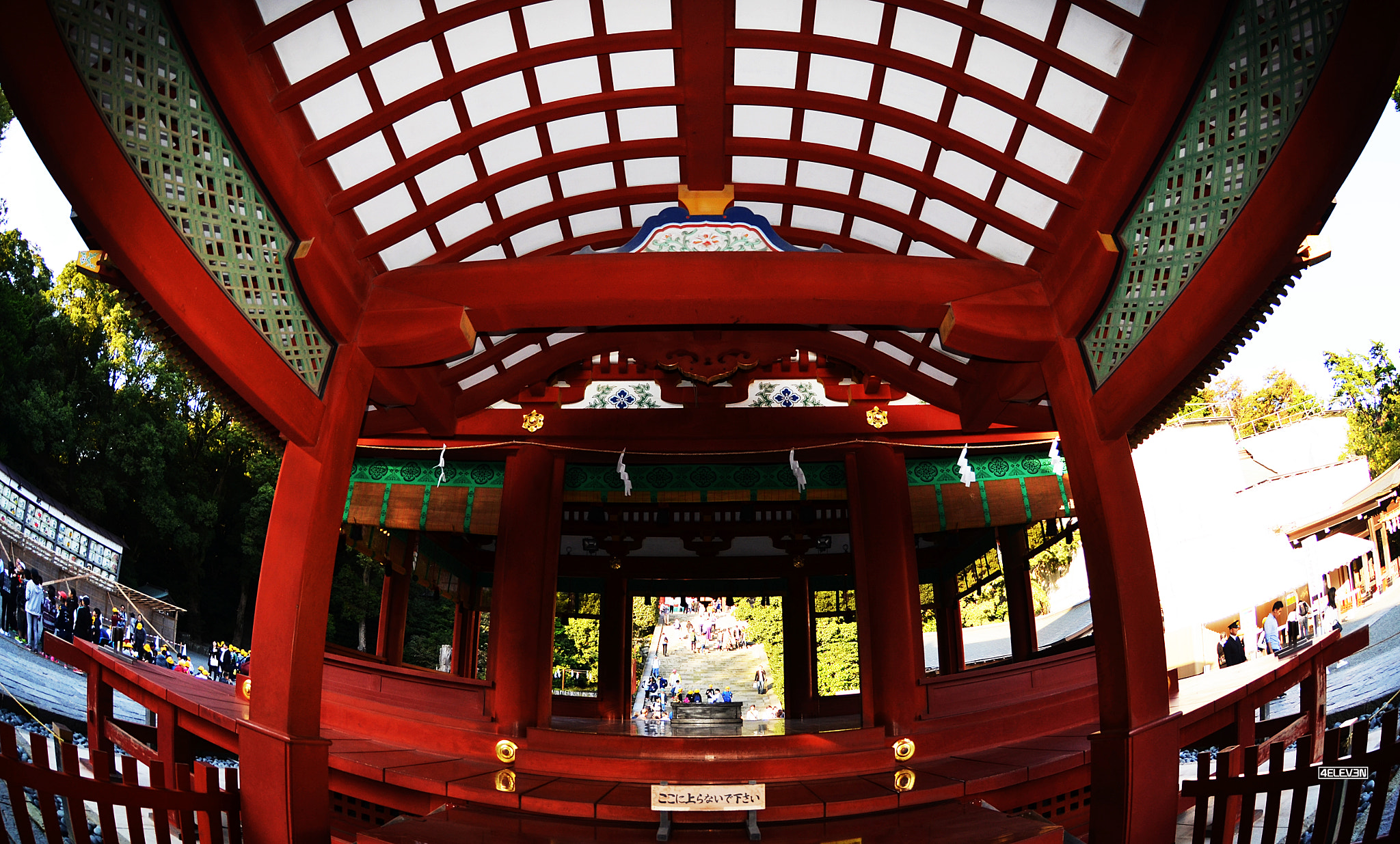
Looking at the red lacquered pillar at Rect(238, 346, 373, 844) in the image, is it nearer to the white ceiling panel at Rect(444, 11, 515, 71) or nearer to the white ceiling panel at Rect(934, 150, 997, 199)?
the white ceiling panel at Rect(444, 11, 515, 71)

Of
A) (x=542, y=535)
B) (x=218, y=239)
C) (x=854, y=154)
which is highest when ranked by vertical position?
(x=854, y=154)

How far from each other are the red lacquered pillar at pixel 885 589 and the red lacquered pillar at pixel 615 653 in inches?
155

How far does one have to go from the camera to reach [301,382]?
442 centimetres

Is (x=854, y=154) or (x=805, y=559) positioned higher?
(x=854, y=154)

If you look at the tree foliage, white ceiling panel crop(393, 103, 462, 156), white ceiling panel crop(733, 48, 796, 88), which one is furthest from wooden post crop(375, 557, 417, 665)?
the tree foliage

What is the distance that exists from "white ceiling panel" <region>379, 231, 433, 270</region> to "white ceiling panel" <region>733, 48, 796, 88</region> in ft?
7.42

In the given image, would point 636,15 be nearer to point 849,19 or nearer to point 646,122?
point 646,122

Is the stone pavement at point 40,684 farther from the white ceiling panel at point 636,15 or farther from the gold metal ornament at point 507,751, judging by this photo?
the white ceiling panel at point 636,15

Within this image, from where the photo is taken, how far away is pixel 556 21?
13.2 feet

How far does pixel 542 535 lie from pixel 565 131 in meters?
3.43

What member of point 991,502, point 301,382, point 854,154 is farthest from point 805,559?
point 301,382

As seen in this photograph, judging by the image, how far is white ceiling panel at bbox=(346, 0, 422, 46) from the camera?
3680mm

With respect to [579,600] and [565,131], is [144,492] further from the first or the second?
[565,131]

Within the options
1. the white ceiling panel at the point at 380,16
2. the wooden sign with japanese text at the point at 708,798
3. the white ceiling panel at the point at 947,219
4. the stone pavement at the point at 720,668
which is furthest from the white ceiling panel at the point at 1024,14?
the stone pavement at the point at 720,668
